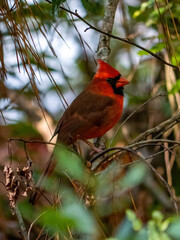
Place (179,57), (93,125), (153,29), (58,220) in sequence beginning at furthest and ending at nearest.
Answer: (153,29), (93,125), (179,57), (58,220)

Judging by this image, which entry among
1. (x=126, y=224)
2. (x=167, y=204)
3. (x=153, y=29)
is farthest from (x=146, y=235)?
(x=153, y=29)

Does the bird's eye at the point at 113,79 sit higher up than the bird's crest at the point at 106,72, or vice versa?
the bird's crest at the point at 106,72

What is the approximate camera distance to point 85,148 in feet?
13.3

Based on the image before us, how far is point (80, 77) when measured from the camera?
15.2 ft

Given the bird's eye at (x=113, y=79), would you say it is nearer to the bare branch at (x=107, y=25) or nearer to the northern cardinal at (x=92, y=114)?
the northern cardinal at (x=92, y=114)

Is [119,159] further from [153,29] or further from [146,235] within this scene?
[153,29]

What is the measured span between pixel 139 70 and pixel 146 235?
356 centimetres

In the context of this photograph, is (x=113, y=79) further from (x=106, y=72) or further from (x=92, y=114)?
(x=92, y=114)

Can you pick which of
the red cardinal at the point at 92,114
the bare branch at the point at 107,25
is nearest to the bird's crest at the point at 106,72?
the red cardinal at the point at 92,114

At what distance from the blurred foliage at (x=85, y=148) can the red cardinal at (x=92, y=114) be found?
0.12 meters

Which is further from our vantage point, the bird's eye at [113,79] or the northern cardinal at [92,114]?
the bird's eye at [113,79]

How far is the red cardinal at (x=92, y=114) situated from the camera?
280 centimetres

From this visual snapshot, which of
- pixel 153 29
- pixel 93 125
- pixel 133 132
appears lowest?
pixel 133 132

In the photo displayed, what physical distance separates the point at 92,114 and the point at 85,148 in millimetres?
1227
